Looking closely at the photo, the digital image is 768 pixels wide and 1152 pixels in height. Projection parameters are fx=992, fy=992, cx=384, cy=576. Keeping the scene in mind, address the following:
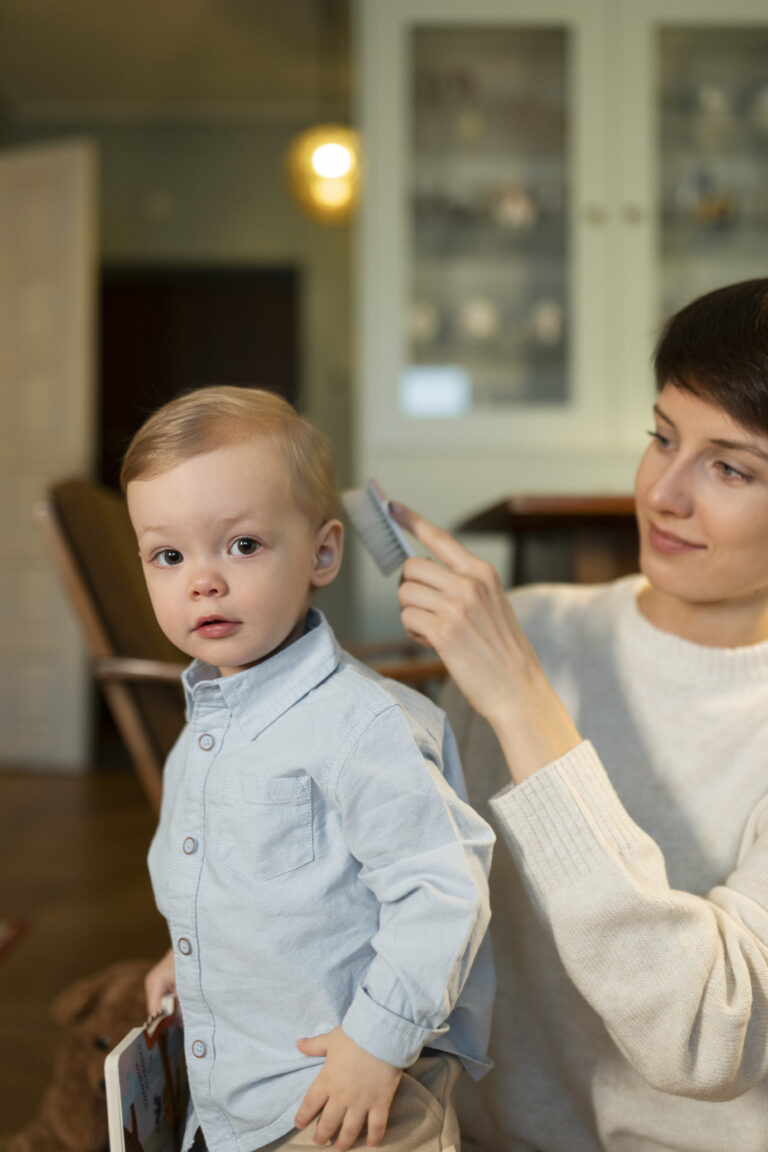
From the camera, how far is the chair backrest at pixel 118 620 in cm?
141

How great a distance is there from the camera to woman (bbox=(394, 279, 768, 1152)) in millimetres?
671

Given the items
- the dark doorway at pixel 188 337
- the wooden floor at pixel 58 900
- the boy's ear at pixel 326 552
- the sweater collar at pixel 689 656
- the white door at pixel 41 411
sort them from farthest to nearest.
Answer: the dark doorway at pixel 188 337
the white door at pixel 41 411
the wooden floor at pixel 58 900
the sweater collar at pixel 689 656
the boy's ear at pixel 326 552

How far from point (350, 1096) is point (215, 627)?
32 centimetres

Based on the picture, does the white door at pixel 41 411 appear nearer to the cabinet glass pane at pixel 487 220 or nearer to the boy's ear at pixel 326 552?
the cabinet glass pane at pixel 487 220

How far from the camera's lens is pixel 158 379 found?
516 cm

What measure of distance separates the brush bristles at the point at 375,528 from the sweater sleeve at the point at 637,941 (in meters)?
0.23

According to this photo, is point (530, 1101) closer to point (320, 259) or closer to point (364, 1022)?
point (364, 1022)

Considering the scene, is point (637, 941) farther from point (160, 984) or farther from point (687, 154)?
point (687, 154)

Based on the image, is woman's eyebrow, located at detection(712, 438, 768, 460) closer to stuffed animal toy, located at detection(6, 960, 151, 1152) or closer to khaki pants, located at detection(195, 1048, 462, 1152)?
khaki pants, located at detection(195, 1048, 462, 1152)

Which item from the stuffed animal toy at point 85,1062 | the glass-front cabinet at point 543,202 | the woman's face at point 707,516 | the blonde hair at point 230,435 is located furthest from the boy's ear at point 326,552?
the glass-front cabinet at point 543,202

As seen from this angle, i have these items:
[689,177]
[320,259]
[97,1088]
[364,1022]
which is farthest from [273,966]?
[320,259]

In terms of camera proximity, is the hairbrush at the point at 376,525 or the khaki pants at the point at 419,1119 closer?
the khaki pants at the point at 419,1119

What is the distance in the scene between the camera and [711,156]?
3139mm

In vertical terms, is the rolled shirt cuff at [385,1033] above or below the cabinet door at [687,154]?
below
